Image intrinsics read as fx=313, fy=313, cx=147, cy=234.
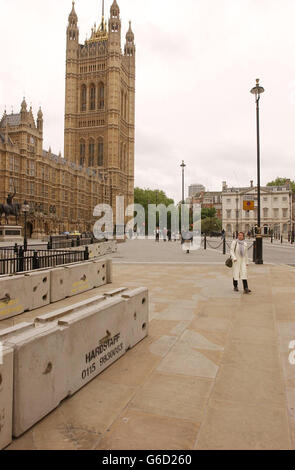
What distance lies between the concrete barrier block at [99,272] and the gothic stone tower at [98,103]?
8608cm

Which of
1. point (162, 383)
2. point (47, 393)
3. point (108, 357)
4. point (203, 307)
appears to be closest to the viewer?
point (47, 393)

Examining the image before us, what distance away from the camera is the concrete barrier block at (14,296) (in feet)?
20.7

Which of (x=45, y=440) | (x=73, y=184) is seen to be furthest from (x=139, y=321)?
(x=73, y=184)

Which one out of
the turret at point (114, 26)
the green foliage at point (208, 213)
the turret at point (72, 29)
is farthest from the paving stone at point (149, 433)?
the turret at point (72, 29)

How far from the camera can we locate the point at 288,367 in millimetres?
3979

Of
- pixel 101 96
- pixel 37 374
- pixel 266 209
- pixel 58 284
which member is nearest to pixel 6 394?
pixel 37 374

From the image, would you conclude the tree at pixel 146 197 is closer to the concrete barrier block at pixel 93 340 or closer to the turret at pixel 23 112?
the turret at pixel 23 112

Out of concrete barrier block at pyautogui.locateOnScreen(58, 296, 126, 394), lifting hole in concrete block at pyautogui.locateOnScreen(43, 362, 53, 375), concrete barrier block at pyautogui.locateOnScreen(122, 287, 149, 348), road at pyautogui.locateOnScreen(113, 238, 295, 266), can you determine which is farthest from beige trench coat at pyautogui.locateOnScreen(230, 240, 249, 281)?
road at pyautogui.locateOnScreen(113, 238, 295, 266)

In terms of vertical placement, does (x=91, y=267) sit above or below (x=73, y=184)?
below

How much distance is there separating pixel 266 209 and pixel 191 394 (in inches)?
4127

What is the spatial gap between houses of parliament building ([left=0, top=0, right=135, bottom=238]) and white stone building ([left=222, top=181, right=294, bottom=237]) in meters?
33.8

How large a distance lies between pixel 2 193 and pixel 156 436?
174ft

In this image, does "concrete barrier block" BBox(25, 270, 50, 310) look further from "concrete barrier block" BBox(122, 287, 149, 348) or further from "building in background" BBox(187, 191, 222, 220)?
"building in background" BBox(187, 191, 222, 220)

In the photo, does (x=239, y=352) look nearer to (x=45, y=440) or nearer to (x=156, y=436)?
(x=156, y=436)
